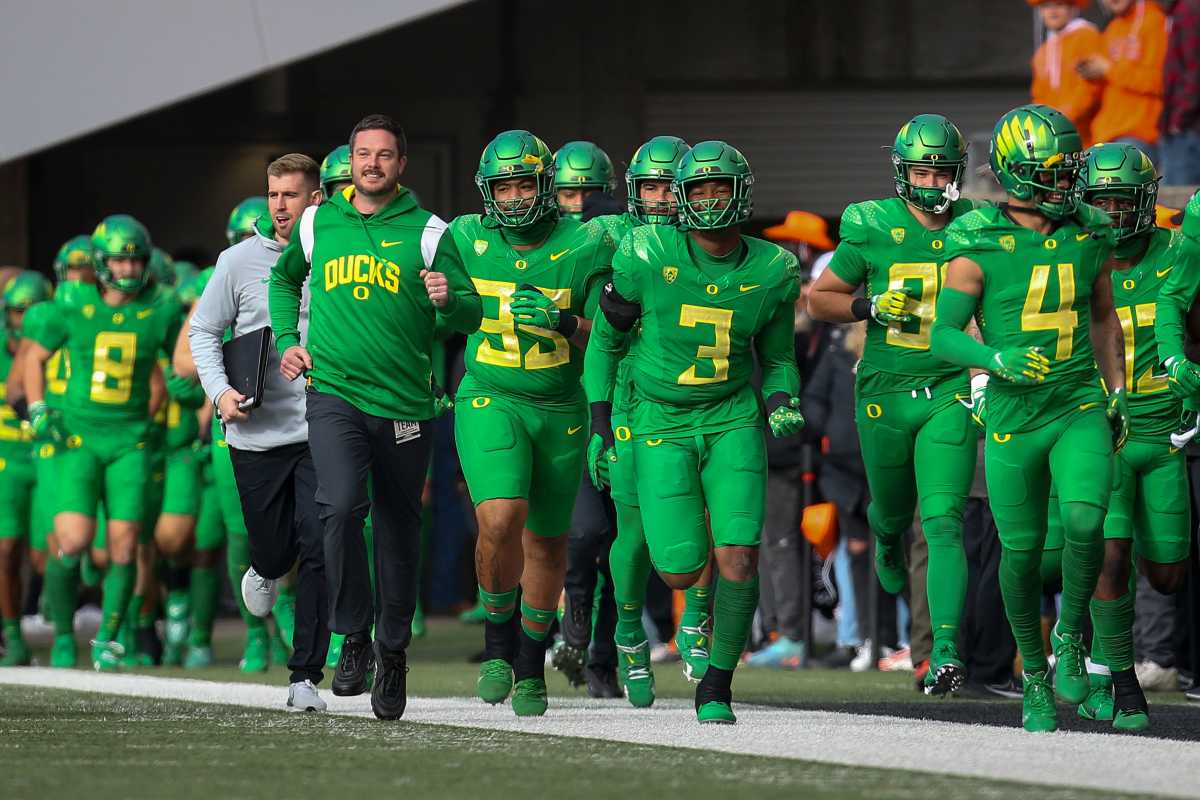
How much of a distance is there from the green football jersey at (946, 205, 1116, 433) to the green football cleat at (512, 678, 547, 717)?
2060 mm

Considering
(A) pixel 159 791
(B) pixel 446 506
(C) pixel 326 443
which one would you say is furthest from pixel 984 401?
(B) pixel 446 506

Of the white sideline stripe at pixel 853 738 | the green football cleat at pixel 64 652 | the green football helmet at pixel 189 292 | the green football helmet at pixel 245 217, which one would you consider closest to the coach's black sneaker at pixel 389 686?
the white sideline stripe at pixel 853 738

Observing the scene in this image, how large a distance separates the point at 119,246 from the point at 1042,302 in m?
6.63

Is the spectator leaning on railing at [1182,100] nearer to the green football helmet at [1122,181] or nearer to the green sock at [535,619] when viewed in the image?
the green football helmet at [1122,181]

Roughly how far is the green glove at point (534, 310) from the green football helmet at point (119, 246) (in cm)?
490

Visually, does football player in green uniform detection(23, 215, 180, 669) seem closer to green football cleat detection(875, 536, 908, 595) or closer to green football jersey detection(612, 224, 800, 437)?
green football cleat detection(875, 536, 908, 595)

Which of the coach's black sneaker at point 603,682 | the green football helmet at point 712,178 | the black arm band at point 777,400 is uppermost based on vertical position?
the green football helmet at point 712,178

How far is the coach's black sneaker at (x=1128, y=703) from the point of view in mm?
9133

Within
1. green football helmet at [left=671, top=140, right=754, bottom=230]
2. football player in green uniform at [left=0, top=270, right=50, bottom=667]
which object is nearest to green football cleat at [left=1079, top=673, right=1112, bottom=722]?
green football helmet at [left=671, top=140, right=754, bottom=230]

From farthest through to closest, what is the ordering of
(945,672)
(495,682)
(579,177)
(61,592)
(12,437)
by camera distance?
(12,437) < (61,592) < (579,177) < (495,682) < (945,672)

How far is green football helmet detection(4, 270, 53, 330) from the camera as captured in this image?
1578 cm

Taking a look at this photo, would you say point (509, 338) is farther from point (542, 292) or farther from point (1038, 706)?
point (1038, 706)

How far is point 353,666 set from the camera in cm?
891

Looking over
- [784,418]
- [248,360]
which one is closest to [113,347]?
[248,360]
